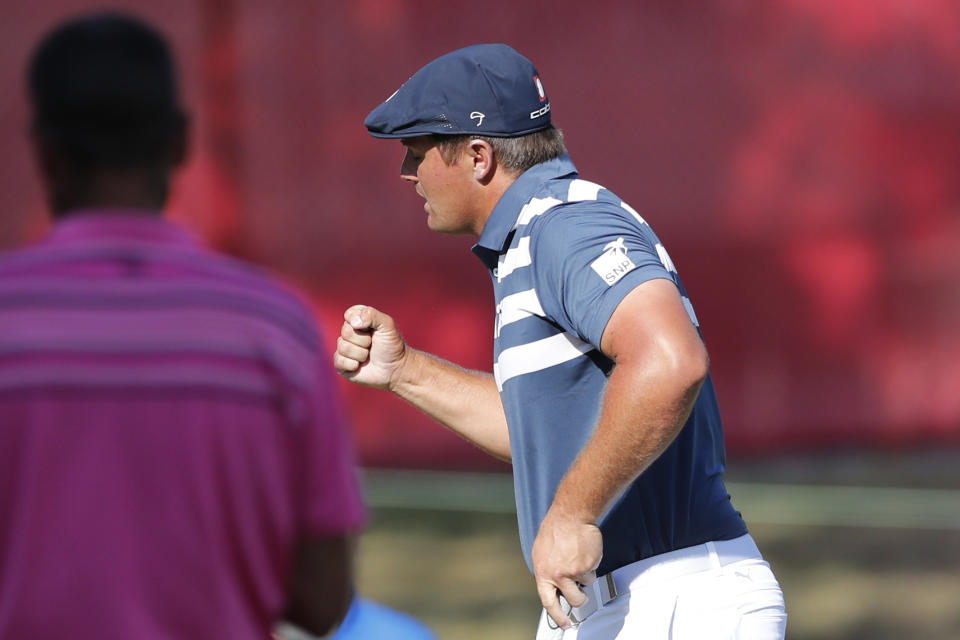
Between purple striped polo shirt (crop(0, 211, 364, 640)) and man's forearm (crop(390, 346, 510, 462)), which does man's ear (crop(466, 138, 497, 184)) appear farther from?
purple striped polo shirt (crop(0, 211, 364, 640))

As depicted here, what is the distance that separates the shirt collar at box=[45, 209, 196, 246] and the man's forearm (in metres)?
1.54

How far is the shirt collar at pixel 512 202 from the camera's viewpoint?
2.56 metres

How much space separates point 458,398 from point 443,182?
0.54 m

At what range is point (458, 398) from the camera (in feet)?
9.78

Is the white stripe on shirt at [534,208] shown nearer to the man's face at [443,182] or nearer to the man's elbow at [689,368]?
the man's face at [443,182]

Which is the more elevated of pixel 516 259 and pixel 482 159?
pixel 482 159

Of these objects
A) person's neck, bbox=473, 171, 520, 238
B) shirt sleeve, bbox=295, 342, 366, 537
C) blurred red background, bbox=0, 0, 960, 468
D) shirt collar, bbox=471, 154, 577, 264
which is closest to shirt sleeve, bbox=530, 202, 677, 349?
shirt collar, bbox=471, 154, 577, 264

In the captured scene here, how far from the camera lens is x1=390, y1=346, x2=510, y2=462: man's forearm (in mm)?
2951

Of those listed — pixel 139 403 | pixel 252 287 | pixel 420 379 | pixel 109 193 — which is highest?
pixel 109 193

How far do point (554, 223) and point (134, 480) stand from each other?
3.89 feet

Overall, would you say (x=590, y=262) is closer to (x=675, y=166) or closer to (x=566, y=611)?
(x=566, y=611)

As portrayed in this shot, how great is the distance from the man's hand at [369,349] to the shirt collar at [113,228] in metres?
1.46

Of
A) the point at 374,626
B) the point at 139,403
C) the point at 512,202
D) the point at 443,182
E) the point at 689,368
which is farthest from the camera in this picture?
the point at 443,182

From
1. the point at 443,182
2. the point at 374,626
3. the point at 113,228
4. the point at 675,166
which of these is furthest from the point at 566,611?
the point at 675,166
